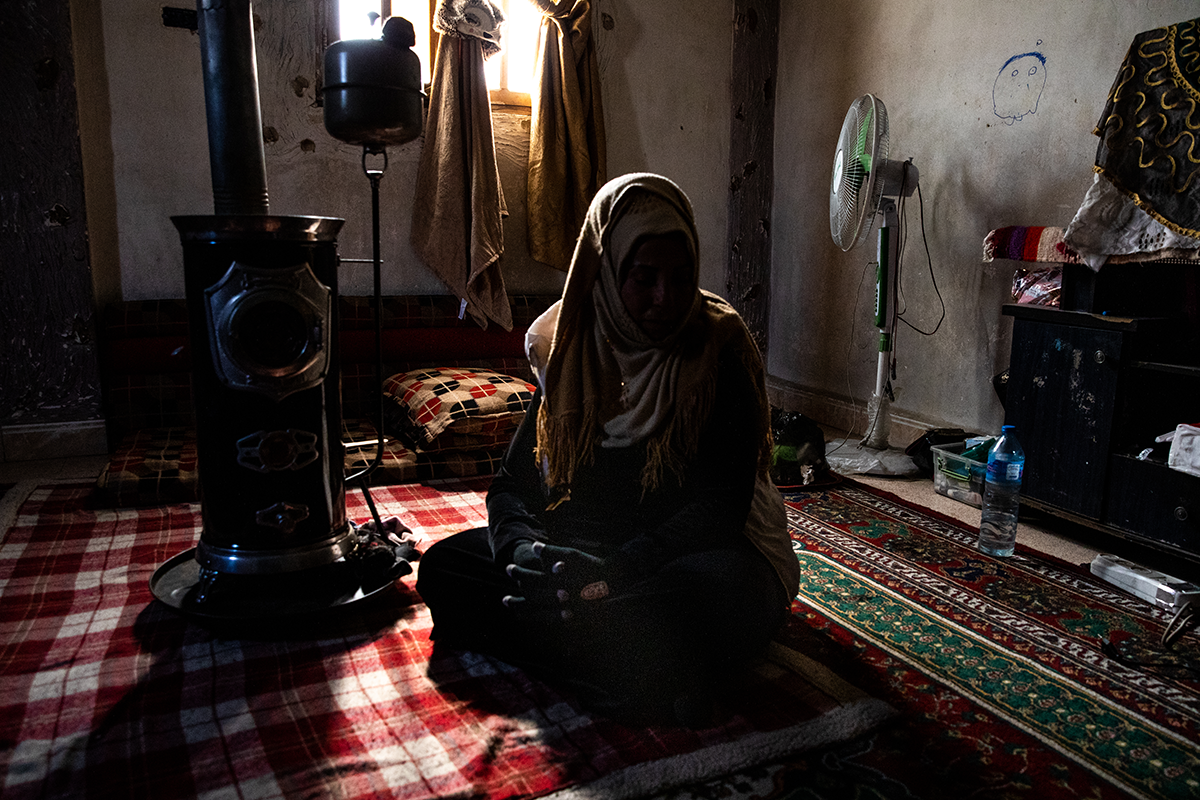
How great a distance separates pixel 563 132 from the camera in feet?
13.9

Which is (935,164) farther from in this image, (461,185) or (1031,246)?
(461,185)

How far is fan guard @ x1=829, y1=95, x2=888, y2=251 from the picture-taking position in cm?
330

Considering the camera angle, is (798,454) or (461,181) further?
(461,181)

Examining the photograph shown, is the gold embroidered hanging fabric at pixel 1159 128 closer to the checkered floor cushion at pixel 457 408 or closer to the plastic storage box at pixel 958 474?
the plastic storage box at pixel 958 474

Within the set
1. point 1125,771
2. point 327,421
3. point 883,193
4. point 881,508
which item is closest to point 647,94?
point 883,193

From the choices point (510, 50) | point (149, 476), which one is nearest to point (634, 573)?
point (149, 476)

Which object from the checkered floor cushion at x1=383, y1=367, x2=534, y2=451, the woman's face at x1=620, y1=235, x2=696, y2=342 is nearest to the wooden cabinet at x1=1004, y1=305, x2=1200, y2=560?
the woman's face at x1=620, y1=235, x2=696, y2=342

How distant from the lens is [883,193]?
3436 millimetres

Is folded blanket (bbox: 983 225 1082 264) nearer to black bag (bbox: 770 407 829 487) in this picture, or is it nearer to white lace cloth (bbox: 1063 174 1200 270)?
white lace cloth (bbox: 1063 174 1200 270)

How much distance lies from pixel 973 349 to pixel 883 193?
78cm

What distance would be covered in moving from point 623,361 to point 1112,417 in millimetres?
1698

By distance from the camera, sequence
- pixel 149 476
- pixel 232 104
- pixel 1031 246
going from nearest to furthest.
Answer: pixel 232 104 < pixel 1031 246 < pixel 149 476

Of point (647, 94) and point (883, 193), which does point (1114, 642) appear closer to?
point (883, 193)

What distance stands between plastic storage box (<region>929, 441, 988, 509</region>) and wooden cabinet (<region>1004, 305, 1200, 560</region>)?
0.95ft
